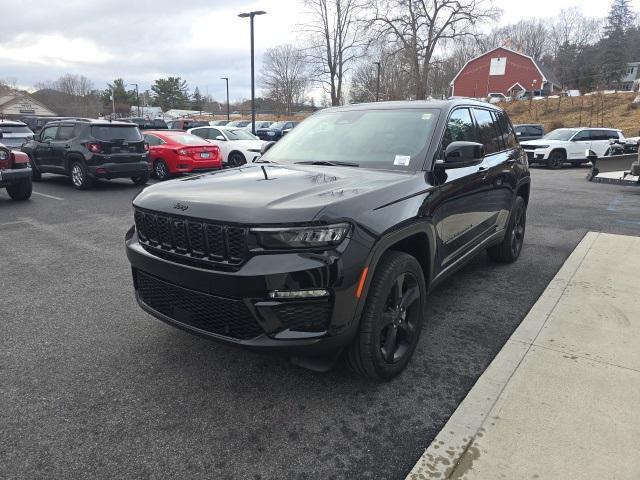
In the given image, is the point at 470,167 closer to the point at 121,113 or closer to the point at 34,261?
the point at 34,261

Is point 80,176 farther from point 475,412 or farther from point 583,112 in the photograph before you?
point 583,112

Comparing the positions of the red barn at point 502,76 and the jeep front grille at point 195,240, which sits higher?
the red barn at point 502,76

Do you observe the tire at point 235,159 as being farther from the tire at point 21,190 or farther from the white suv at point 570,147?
the white suv at point 570,147

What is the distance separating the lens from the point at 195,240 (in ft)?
8.48

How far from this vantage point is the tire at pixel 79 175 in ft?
36.4

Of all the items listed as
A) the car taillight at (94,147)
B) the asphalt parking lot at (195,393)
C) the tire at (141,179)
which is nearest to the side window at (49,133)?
the car taillight at (94,147)

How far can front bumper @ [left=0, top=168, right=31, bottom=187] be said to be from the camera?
884 cm

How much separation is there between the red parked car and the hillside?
29.0 meters

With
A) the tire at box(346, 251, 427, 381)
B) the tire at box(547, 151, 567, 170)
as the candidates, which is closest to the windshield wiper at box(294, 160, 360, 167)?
the tire at box(346, 251, 427, 381)

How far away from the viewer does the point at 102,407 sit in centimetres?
269

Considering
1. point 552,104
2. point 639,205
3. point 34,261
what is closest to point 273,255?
point 34,261

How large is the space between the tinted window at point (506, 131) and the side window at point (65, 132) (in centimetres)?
1029

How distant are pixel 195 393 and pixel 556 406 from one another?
211 centimetres

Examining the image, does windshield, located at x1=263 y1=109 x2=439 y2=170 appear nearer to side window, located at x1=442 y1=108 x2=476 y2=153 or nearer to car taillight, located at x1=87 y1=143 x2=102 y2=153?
side window, located at x1=442 y1=108 x2=476 y2=153
